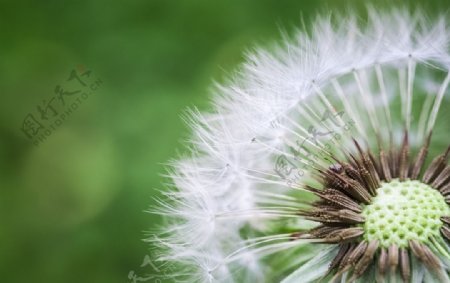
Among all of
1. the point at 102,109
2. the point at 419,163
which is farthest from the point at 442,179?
the point at 102,109

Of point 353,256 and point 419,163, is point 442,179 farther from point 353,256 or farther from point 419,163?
point 353,256

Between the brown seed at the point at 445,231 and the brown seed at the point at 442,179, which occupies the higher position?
the brown seed at the point at 442,179

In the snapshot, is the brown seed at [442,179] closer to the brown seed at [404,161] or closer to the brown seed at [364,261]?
the brown seed at [404,161]

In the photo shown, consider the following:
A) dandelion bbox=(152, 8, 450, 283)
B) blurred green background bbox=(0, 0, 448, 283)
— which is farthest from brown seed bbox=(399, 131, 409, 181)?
blurred green background bbox=(0, 0, 448, 283)

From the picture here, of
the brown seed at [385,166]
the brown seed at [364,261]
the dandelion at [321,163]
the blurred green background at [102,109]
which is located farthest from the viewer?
the blurred green background at [102,109]

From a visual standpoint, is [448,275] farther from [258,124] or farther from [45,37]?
[45,37]

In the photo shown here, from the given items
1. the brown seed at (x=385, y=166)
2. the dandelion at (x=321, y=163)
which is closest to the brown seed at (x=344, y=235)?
the dandelion at (x=321, y=163)
